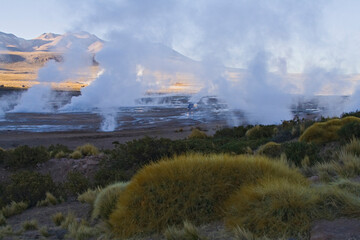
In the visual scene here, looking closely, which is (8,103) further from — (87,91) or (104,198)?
(104,198)

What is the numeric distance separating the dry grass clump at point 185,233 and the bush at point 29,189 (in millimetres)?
5385

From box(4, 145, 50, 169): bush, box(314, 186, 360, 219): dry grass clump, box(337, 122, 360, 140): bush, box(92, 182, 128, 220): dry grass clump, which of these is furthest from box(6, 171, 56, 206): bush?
box(337, 122, 360, 140): bush

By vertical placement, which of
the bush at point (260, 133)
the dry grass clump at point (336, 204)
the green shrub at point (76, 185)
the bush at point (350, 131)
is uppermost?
the bush at point (350, 131)

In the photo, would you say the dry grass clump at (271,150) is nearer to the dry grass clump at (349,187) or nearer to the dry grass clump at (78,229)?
the dry grass clump at (349,187)

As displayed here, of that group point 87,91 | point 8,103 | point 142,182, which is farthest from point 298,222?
point 8,103

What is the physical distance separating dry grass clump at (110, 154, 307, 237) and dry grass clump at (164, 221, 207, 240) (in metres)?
0.28

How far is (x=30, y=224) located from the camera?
6.18m

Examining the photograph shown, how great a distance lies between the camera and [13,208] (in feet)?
25.4

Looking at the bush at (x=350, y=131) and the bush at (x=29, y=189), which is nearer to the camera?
the bush at (x=29, y=189)

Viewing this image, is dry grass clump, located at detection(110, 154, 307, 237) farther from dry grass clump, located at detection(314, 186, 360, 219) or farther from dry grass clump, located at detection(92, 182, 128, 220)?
dry grass clump, located at detection(92, 182, 128, 220)

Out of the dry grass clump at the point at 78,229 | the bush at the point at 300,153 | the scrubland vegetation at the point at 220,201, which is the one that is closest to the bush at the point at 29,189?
the scrubland vegetation at the point at 220,201

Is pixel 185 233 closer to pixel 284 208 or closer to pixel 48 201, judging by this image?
pixel 284 208

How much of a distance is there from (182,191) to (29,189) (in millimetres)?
5442

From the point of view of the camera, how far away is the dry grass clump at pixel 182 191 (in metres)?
4.62
